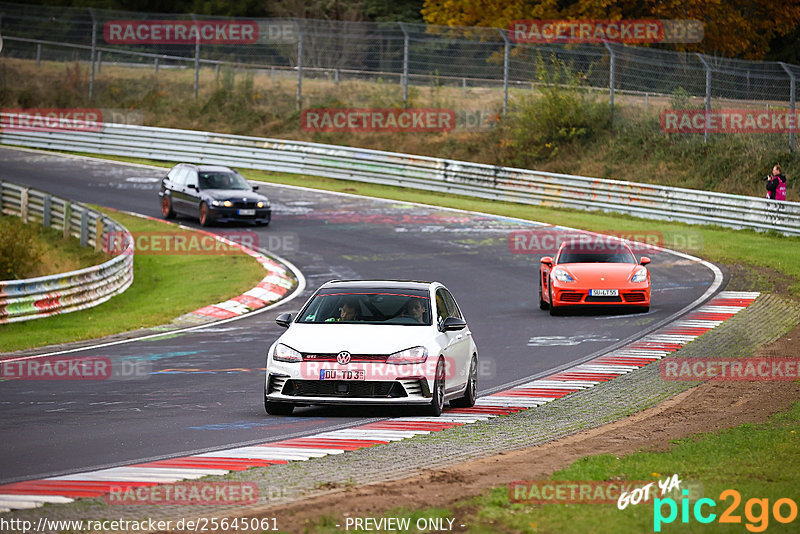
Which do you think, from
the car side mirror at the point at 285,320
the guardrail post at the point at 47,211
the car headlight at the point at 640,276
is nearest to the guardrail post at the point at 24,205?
the guardrail post at the point at 47,211

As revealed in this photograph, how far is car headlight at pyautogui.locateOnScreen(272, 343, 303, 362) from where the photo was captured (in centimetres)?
1154

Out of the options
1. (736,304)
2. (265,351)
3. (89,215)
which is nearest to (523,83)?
(89,215)

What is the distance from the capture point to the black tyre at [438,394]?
1162cm

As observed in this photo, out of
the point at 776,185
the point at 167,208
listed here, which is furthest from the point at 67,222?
the point at 776,185

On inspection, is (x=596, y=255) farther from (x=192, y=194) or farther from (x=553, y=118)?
(x=553, y=118)

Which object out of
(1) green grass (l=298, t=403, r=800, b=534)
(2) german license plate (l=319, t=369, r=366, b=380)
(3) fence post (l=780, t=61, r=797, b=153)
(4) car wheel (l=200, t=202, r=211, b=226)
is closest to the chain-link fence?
(3) fence post (l=780, t=61, r=797, b=153)

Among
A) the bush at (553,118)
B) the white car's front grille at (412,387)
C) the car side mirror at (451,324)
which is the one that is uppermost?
the bush at (553,118)

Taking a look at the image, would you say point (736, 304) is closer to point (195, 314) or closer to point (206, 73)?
point (195, 314)

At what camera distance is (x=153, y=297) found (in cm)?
2455

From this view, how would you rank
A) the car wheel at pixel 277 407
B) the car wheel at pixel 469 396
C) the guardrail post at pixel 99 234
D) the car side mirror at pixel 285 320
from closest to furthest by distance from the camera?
the car wheel at pixel 277 407 → the car side mirror at pixel 285 320 → the car wheel at pixel 469 396 → the guardrail post at pixel 99 234

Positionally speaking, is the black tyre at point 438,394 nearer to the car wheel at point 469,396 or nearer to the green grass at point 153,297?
the car wheel at point 469,396

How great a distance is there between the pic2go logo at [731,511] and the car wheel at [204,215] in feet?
84.9

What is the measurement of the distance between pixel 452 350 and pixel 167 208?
896 inches

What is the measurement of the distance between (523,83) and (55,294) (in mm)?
23158
